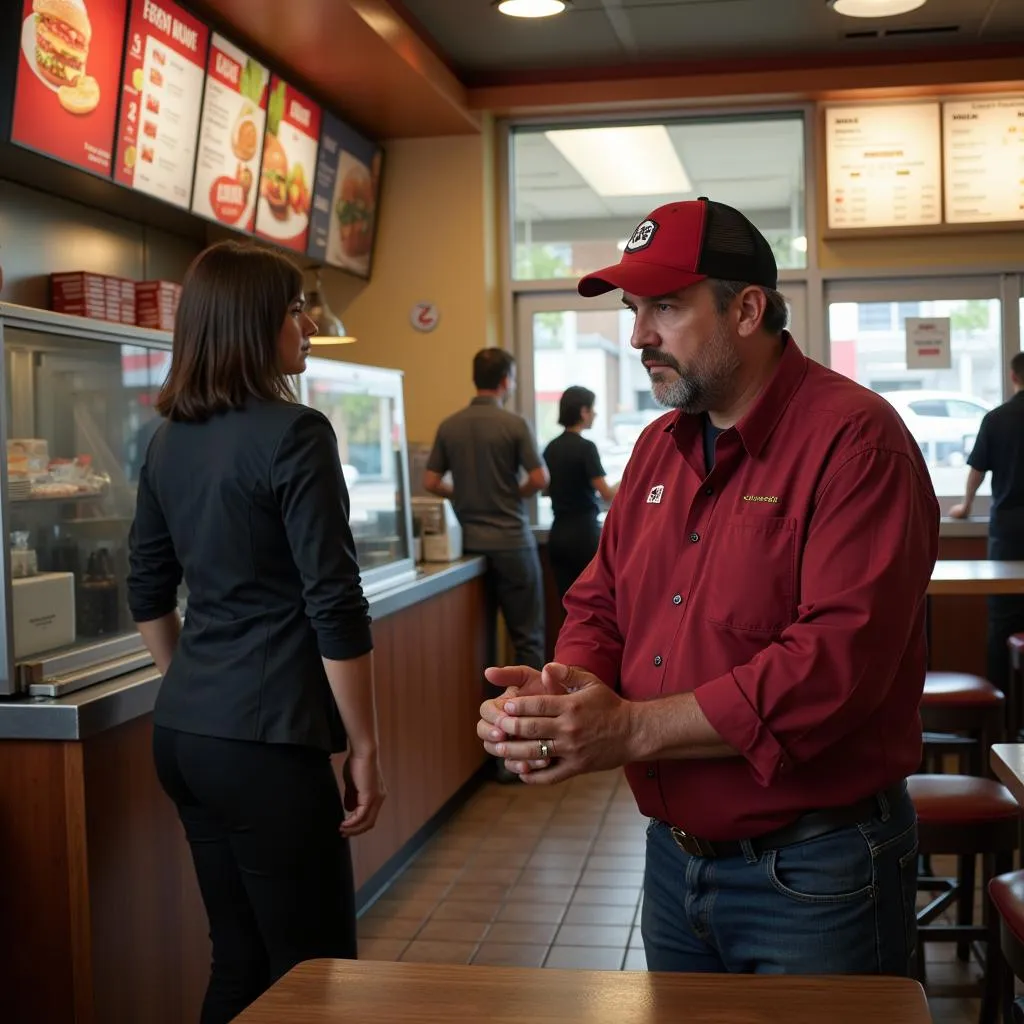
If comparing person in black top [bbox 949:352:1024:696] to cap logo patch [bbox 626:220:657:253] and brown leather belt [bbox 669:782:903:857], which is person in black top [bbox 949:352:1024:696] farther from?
cap logo patch [bbox 626:220:657:253]

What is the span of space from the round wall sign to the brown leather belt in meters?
5.09

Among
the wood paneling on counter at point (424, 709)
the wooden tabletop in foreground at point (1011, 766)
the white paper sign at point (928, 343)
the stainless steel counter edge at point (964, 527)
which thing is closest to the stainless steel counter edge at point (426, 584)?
the wood paneling on counter at point (424, 709)

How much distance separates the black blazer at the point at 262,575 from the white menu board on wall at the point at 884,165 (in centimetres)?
483

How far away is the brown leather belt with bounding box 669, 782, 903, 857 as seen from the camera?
1.66 metres

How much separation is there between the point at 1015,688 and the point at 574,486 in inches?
78.9

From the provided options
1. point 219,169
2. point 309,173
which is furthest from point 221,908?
point 309,173

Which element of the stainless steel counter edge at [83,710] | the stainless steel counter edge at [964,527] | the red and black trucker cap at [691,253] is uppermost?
the red and black trucker cap at [691,253]

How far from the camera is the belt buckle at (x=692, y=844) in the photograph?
172 cm

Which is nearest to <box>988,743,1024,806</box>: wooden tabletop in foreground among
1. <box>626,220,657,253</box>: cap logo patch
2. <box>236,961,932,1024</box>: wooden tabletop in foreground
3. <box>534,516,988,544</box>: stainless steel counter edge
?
<box>236,961,932,1024</box>: wooden tabletop in foreground

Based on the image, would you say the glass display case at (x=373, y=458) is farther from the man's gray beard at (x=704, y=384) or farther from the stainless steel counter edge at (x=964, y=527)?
the man's gray beard at (x=704, y=384)

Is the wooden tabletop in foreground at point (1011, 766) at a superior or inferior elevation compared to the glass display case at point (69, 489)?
inferior

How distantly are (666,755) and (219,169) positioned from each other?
12.6ft

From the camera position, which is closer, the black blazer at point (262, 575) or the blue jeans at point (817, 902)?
the blue jeans at point (817, 902)

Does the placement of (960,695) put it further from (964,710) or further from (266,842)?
(266,842)
